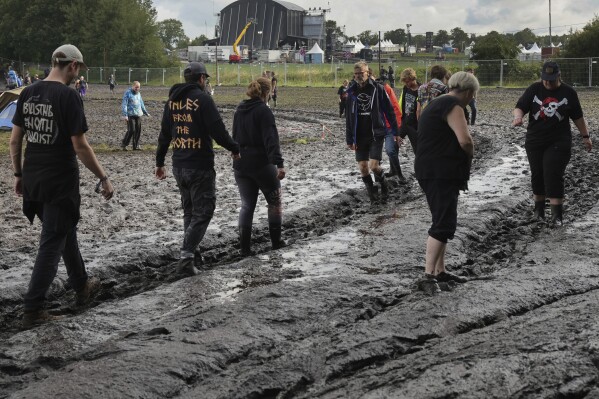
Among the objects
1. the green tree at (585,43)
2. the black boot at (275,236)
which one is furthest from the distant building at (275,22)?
the black boot at (275,236)

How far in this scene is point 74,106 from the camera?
7062 mm

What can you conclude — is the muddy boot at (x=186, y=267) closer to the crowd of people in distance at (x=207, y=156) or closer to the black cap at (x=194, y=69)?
the crowd of people in distance at (x=207, y=156)

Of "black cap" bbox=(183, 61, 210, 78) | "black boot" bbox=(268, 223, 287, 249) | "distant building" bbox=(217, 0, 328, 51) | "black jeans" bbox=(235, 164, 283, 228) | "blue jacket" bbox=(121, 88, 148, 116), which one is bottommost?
"black boot" bbox=(268, 223, 287, 249)

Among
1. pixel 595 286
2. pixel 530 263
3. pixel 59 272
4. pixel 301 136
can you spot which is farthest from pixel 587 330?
pixel 301 136

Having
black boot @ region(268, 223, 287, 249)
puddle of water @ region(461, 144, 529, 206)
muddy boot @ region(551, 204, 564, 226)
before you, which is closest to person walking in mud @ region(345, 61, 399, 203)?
puddle of water @ region(461, 144, 529, 206)

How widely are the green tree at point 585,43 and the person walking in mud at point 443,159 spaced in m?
49.4

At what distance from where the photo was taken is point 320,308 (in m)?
7.16

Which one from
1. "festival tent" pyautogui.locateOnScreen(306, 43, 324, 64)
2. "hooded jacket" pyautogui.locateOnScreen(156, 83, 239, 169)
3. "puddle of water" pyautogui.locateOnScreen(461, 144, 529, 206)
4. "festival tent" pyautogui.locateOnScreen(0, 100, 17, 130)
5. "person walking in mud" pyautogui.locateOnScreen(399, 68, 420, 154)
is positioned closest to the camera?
"hooded jacket" pyautogui.locateOnScreen(156, 83, 239, 169)

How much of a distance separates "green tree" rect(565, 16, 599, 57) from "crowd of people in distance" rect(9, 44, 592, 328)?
4508 cm

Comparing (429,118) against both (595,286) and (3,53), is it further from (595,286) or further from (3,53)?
(3,53)

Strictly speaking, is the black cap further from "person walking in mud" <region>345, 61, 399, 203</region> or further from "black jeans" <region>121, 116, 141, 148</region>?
"black jeans" <region>121, 116, 141, 148</region>

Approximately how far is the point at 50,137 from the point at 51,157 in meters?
0.15

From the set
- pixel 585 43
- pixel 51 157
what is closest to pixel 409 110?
pixel 51 157

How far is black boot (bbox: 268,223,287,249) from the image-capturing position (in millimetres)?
9766
